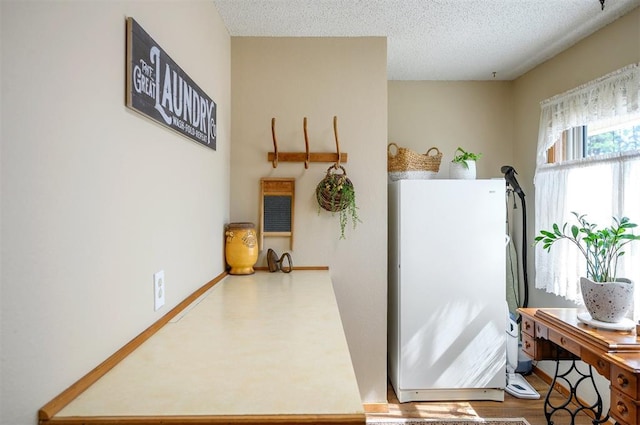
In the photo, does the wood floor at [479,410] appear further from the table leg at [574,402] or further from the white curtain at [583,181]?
the white curtain at [583,181]

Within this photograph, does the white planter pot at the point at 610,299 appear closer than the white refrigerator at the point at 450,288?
Yes

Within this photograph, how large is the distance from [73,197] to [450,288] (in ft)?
7.86

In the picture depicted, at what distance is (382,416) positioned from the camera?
8.33 feet

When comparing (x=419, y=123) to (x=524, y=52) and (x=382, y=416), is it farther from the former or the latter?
(x=382, y=416)

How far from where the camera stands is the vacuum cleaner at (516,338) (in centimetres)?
282

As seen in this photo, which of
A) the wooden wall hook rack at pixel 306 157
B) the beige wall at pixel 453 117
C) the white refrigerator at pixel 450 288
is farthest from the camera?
the beige wall at pixel 453 117

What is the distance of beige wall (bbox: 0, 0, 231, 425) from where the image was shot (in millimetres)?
700

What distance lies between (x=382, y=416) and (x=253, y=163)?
1878mm

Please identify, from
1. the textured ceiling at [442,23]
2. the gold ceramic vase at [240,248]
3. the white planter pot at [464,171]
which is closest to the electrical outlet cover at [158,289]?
the gold ceramic vase at [240,248]

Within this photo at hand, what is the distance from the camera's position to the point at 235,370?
951mm

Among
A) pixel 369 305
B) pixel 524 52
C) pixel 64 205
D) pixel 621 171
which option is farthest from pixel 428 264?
pixel 64 205

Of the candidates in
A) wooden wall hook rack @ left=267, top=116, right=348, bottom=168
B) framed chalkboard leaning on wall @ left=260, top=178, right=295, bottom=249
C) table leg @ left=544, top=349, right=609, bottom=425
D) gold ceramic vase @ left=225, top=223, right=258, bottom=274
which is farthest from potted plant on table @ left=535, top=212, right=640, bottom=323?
gold ceramic vase @ left=225, top=223, right=258, bottom=274

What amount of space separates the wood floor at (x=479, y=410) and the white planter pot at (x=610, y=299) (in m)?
1.04

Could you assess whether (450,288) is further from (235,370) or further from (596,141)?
(235,370)
